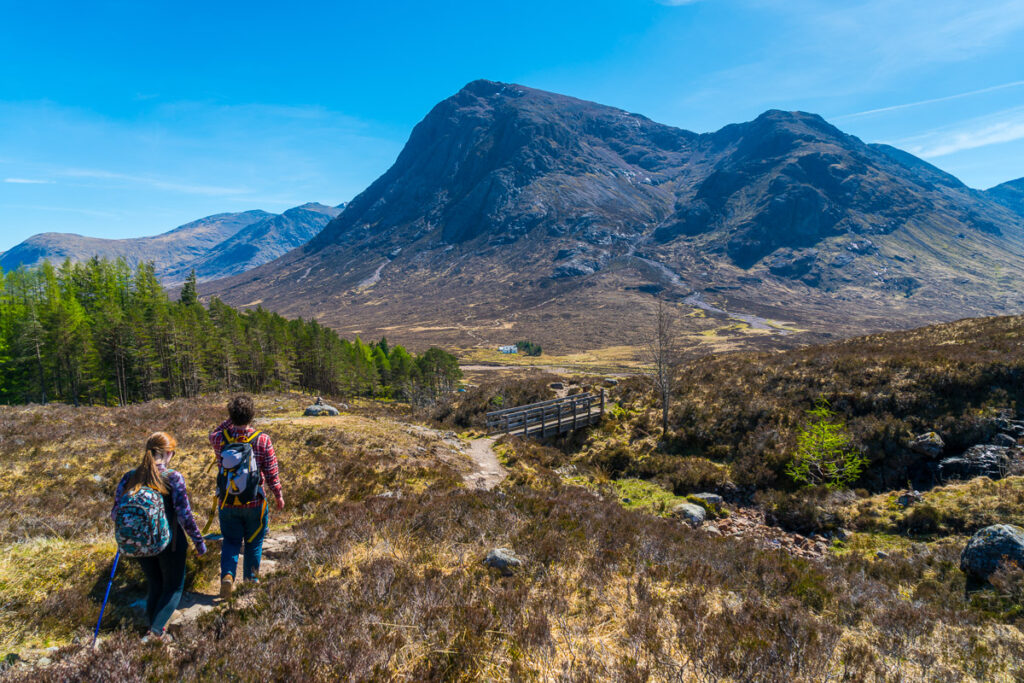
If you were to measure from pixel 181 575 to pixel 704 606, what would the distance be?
6.40 metres

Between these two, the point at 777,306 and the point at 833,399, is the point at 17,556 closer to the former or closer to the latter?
the point at 833,399

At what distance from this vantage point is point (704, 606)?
565 centimetres

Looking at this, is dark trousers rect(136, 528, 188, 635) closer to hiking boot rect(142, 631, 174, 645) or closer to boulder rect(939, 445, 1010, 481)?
hiking boot rect(142, 631, 174, 645)

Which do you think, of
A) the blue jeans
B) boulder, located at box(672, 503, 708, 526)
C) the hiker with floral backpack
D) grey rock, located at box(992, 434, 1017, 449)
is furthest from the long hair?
grey rock, located at box(992, 434, 1017, 449)

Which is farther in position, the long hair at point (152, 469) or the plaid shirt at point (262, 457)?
the plaid shirt at point (262, 457)

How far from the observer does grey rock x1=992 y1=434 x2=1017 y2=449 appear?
470 inches

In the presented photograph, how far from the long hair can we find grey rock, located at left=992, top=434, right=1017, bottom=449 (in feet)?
62.2

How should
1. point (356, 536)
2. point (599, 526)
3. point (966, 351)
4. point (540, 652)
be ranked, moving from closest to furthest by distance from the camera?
1. point (540, 652)
2. point (356, 536)
3. point (599, 526)
4. point (966, 351)

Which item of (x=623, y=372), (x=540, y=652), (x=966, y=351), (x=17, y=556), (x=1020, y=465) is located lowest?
(x=623, y=372)

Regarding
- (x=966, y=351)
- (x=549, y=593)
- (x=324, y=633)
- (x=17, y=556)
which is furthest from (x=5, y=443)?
(x=966, y=351)

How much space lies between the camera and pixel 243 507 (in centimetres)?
→ 537

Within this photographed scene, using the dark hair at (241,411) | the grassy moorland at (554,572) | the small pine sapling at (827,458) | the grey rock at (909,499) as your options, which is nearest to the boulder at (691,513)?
the grassy moorland at (554,572)

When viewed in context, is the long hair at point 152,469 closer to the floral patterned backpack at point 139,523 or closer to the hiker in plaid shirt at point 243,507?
the floral patterned backpack at point 139,523

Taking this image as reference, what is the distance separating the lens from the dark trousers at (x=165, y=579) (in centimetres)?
466
